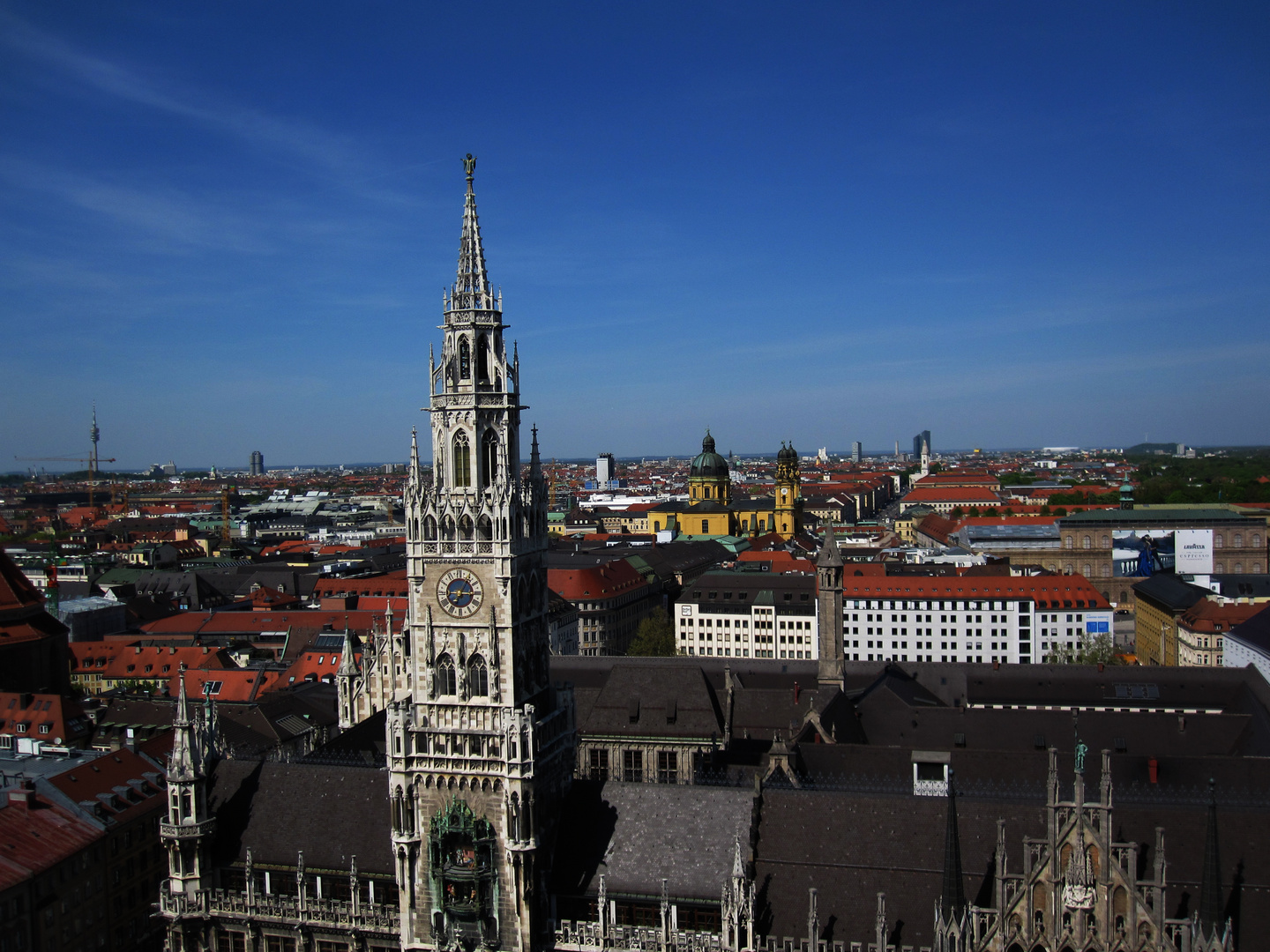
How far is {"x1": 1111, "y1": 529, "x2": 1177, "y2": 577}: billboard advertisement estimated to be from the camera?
14825 cm

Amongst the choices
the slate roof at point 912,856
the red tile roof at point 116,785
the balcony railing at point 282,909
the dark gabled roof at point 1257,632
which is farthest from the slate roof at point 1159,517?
the balcony railing at point 282,909

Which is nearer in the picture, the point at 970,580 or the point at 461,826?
the point at 461,826

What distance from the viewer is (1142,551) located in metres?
149

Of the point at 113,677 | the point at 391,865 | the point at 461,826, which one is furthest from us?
the point at 113,677

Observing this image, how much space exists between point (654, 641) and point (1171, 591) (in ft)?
188

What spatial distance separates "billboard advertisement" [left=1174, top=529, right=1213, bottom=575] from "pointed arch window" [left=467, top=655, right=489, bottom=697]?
135583mm

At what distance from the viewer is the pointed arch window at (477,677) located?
3738 centimetres

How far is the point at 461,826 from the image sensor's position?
36812mm

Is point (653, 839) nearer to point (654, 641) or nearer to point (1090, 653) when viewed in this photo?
point (654, 641)

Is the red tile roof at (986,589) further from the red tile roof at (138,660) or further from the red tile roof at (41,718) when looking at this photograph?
the red tile roof at (41,718)

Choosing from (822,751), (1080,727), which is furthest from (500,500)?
(1080,727)

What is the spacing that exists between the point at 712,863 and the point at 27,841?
3130 centimetres

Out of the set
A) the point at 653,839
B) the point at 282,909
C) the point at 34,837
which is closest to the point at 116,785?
the point at 34,837

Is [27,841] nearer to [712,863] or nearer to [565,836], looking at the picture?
[565,836]
